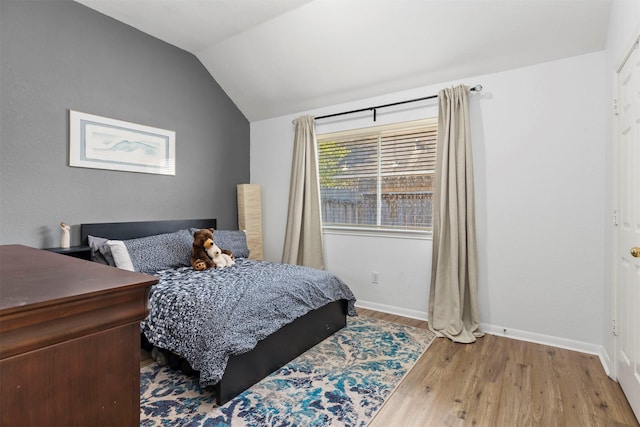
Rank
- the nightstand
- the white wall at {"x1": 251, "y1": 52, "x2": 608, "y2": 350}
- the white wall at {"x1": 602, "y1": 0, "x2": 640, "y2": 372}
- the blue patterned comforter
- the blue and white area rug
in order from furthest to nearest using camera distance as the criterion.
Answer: the nightstand < the white wall at {"x1": 251, "y1": 52, "x2": 608, "y2": 350} < the white wall at {"x1": 602, "y1": 0, "x2": 640, "y2": 372} < the blue patterned comforter < the blue and white area rug

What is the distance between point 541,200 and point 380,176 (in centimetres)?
155

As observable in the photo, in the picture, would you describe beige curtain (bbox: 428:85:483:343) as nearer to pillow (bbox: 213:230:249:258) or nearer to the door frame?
the door frame

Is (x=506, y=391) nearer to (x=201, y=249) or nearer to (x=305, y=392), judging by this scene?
(x=305, y=392)

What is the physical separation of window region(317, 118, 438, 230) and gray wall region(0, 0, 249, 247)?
4.97 ft

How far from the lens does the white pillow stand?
274 centimetres

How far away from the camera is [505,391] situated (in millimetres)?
2025

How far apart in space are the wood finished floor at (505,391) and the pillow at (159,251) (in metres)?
0.78

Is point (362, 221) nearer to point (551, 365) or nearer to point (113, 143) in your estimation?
point (551, 365)

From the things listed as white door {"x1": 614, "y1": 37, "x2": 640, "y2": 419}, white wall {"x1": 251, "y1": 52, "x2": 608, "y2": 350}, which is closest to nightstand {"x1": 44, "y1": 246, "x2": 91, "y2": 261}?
white wall {"x1": 251, "y1": 52, "x2": 608, "y2": 350}

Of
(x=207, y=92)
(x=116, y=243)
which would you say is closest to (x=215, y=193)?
(x=207, y=92)

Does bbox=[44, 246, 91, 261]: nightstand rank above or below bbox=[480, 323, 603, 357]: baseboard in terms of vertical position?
above

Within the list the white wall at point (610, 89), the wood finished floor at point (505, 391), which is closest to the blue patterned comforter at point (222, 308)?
the wood finished floor at point (505, 391)

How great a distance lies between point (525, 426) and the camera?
5.62ft

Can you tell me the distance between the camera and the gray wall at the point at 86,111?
8.52 feet
